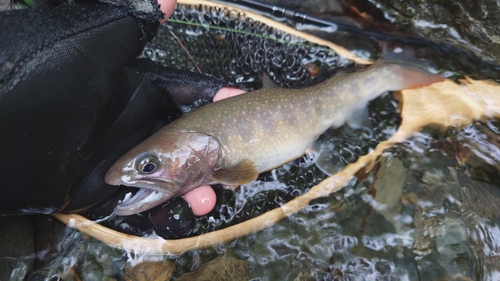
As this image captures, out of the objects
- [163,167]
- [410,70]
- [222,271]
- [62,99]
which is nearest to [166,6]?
[62,99]

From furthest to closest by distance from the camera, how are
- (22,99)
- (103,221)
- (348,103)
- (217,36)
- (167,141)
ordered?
(217,36) → (348,103) → (103,221) → (167,141) → (22,99)

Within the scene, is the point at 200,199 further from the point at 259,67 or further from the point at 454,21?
the point at 454,21

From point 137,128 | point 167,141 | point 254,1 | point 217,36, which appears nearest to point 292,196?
point 167,141

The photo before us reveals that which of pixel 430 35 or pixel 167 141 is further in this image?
pixel 430 35

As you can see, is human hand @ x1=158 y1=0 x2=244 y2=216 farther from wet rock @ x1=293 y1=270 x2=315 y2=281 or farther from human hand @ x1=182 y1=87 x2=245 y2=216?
wet rock @ x1=293 y1=270 x2=315 y2=281

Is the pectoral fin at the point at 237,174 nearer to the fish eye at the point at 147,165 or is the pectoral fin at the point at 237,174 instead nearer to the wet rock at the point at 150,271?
the fish eye at the point at 147,165

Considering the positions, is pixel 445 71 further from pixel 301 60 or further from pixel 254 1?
pixel 254 1

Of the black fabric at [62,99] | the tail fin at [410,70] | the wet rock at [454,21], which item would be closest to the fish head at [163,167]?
the black fabric at [62,99]

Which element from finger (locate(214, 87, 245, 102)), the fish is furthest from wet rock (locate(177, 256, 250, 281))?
finger (locate(214, 87, 245, 102))
